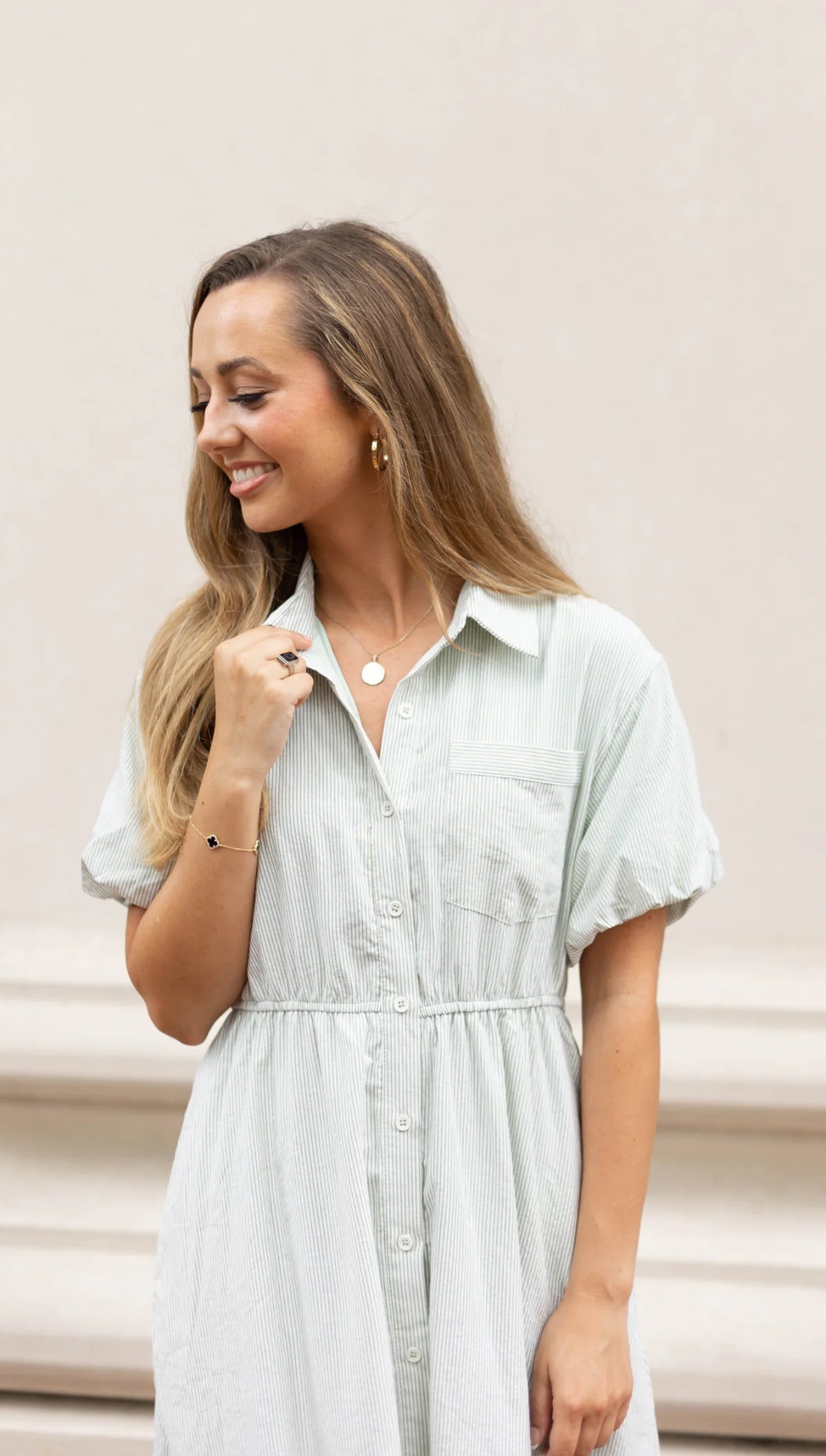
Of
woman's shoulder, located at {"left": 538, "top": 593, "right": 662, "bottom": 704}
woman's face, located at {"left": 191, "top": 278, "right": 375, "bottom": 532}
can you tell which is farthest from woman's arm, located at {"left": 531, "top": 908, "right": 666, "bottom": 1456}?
woman's face, located at {"left": 191, "top": 278, "right": 375, "bottom": 532}

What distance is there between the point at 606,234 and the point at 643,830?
0.87 m

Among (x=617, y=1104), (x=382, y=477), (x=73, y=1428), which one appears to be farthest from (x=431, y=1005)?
(x=73, y=1428)

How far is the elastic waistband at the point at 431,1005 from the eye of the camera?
89 centimetres

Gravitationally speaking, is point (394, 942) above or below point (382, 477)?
below

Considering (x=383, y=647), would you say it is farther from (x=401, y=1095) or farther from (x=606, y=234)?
(x=606, y=234)

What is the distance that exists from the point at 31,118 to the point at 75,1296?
4.48 ft

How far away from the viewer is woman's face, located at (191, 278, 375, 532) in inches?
36.2

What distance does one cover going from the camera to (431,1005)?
2.93 feet

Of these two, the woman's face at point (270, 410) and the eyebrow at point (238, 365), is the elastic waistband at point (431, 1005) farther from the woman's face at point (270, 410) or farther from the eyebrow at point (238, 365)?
the eyebrow at point (238, 365)

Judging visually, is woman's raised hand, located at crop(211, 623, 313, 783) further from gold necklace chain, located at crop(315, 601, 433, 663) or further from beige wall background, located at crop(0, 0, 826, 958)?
beige wall background, located at crop(0, 0, 826, 958)

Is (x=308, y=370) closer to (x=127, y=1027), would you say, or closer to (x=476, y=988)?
(x=476, y=988)

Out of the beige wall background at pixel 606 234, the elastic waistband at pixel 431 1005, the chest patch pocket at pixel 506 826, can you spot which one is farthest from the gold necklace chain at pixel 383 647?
the beige wall background at pixel 606 234

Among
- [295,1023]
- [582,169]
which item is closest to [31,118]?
[582,169]

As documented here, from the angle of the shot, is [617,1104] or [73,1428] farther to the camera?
[73,1428]
